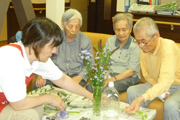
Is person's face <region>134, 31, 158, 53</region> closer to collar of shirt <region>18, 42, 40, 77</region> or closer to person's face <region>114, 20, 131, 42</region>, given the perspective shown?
person's face <region>114, 20, 131, 42</region>

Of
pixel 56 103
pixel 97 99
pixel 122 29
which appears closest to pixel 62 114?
pixel 56 103

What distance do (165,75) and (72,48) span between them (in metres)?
1.13

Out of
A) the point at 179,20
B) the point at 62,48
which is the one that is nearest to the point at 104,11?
the point at 179,20

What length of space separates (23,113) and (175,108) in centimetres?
128

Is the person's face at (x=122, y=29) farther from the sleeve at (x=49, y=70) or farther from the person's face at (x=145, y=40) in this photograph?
the sleeve at (x=49, y=70)

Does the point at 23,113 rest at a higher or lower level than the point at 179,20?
lower

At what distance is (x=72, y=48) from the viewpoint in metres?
3.16

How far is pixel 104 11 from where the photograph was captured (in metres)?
7.75

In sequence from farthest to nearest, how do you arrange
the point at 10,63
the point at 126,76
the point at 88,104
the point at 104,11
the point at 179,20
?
1. the point at 104,11
2. the point at 179,20
3. the point at 126,76
4. the point at 88,104
5. the point at 10,63

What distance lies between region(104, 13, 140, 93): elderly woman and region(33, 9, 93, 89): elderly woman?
0.34m

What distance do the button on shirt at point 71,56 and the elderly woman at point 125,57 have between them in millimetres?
350

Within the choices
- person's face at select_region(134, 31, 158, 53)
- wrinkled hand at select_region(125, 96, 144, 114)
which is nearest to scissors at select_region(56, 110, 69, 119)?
wrinkled hand at select_region(125, 96, 144, 114)

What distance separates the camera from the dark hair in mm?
1826

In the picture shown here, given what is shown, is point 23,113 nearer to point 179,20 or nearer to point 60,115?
point 60,115
